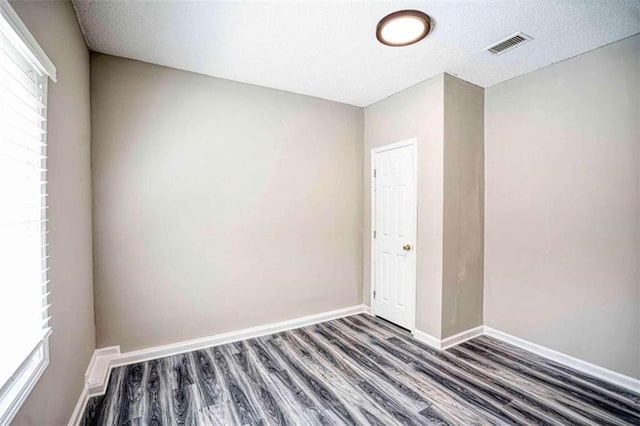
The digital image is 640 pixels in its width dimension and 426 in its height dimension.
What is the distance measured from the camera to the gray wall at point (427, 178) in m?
2.95

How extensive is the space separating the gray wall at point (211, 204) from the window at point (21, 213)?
118 centimetres

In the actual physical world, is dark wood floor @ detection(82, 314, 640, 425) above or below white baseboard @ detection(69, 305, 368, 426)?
below

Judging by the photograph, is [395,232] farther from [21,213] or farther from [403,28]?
[21,213]

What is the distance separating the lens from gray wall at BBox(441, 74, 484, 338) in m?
2.96

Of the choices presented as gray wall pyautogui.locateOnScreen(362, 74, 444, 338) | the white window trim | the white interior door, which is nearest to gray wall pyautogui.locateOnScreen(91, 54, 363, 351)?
the white interior door

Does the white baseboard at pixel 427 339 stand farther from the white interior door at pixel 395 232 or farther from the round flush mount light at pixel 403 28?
the round flush mount light at pixel 403 28

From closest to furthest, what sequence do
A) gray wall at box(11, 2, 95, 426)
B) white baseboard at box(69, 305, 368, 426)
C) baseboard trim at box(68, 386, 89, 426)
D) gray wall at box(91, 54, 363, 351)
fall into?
1. gray wall at box(11, 2, 95, 426)
2. baseboard trim at box(68, 386, 89, 426)
3. white baseboard at box(69, 305, 368, 426)
4. gray wall at box(91, 54, 363, 351)

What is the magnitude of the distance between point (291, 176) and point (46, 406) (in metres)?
2.60

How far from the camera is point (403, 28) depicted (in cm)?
217

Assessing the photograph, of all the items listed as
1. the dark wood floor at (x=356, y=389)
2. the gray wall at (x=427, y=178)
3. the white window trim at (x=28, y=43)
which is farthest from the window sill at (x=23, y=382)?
the gray wall at (x=427, y=178)

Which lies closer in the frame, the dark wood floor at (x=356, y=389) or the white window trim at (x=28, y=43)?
the white window trim at (x=28, y=43)

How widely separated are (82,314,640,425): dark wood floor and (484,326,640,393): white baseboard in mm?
87

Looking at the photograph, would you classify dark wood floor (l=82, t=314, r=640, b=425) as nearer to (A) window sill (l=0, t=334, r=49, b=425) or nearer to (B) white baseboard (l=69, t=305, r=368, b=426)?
(B) white baseboard (l=69, t=305, r=368, b=426)

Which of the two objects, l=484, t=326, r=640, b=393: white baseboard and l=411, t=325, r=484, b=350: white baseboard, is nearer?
l=484, t=326, r=640, b=393: white baseboard
